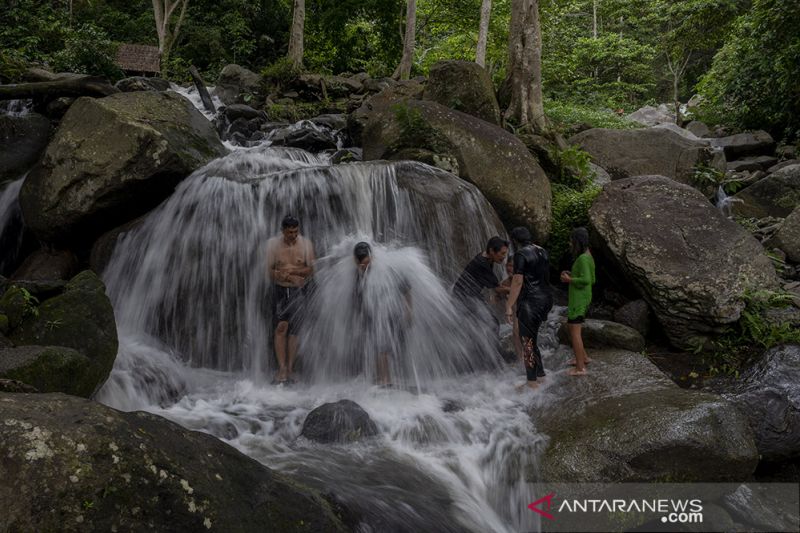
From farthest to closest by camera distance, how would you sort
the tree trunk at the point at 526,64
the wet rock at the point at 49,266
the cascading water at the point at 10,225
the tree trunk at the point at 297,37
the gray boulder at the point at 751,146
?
the tree trunk at the point at 297,37, the gray boulder at the point at 751,146, the tree trunk at the point at 526,64, the cascading water at the point at 10,225, the wet rock at the point at 49,266

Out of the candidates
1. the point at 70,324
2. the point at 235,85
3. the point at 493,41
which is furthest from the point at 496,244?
the point at 493,41

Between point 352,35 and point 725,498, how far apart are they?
75.7 ft

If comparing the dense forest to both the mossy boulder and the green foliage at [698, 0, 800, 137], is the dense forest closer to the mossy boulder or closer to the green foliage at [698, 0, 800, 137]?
the green foliage at [698, 0, 800, 137]

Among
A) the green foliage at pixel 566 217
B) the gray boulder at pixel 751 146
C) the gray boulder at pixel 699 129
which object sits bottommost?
the green foliage at pixel 566 217

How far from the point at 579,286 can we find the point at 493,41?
2153 cm

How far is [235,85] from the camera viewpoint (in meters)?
18.2

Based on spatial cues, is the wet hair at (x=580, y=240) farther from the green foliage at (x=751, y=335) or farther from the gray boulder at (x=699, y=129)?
the gray boulder at (x=699, y=129)

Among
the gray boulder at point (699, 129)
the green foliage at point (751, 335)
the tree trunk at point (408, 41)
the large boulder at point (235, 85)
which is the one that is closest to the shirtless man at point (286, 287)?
the green foliage at point (751, 335)

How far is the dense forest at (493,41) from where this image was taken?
54.4ft

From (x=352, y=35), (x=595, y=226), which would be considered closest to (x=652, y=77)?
(x=352, y=35)

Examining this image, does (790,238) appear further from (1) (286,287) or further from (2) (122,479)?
(2) (122,479)

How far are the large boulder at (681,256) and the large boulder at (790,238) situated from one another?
77.4 inches

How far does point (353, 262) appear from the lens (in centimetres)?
737

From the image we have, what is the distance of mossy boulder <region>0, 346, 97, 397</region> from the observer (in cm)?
465
